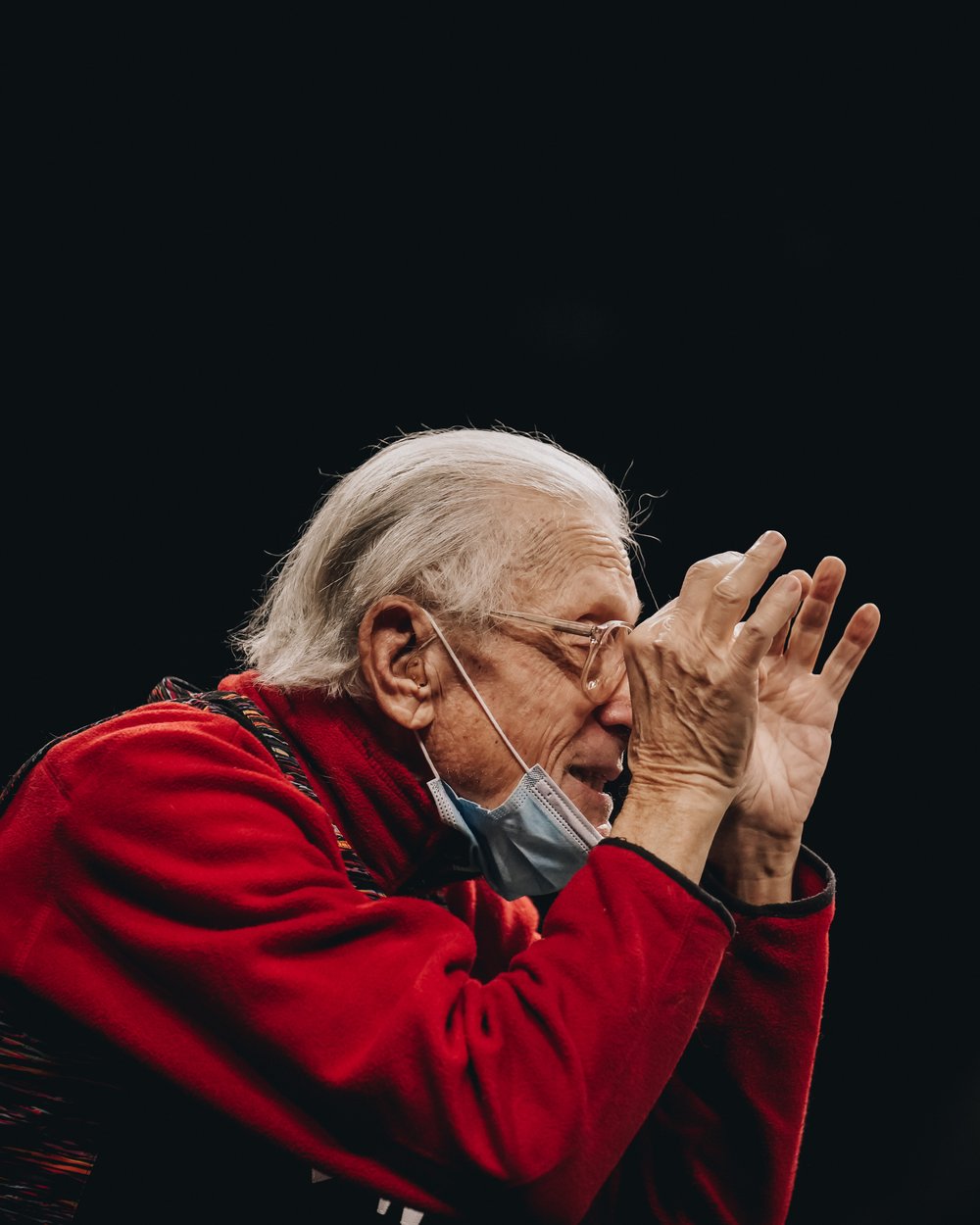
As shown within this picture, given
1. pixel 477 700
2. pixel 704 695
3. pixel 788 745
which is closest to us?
pixel 704 695

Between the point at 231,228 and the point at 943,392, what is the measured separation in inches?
82.8

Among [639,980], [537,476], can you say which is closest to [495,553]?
[537,476]

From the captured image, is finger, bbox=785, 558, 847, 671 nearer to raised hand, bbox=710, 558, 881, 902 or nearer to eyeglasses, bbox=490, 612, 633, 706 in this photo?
raised hand, bbox=710, 558, 881, 902

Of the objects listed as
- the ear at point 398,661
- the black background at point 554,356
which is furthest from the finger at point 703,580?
the black background at point 554,356

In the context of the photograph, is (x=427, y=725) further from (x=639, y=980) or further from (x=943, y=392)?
(x=943, y=392)

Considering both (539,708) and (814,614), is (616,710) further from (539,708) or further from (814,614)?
(814,614)

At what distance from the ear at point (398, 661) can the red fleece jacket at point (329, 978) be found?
283 mm

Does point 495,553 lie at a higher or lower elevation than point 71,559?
higher

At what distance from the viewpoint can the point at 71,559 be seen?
2.52m

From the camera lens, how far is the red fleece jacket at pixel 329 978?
1124 mm

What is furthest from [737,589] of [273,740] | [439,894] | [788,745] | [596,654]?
[439,894]

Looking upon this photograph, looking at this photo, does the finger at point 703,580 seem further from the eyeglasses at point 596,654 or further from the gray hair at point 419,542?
the gray hair at point 419,542

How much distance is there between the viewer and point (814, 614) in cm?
174

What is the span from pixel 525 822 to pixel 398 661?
32cm
